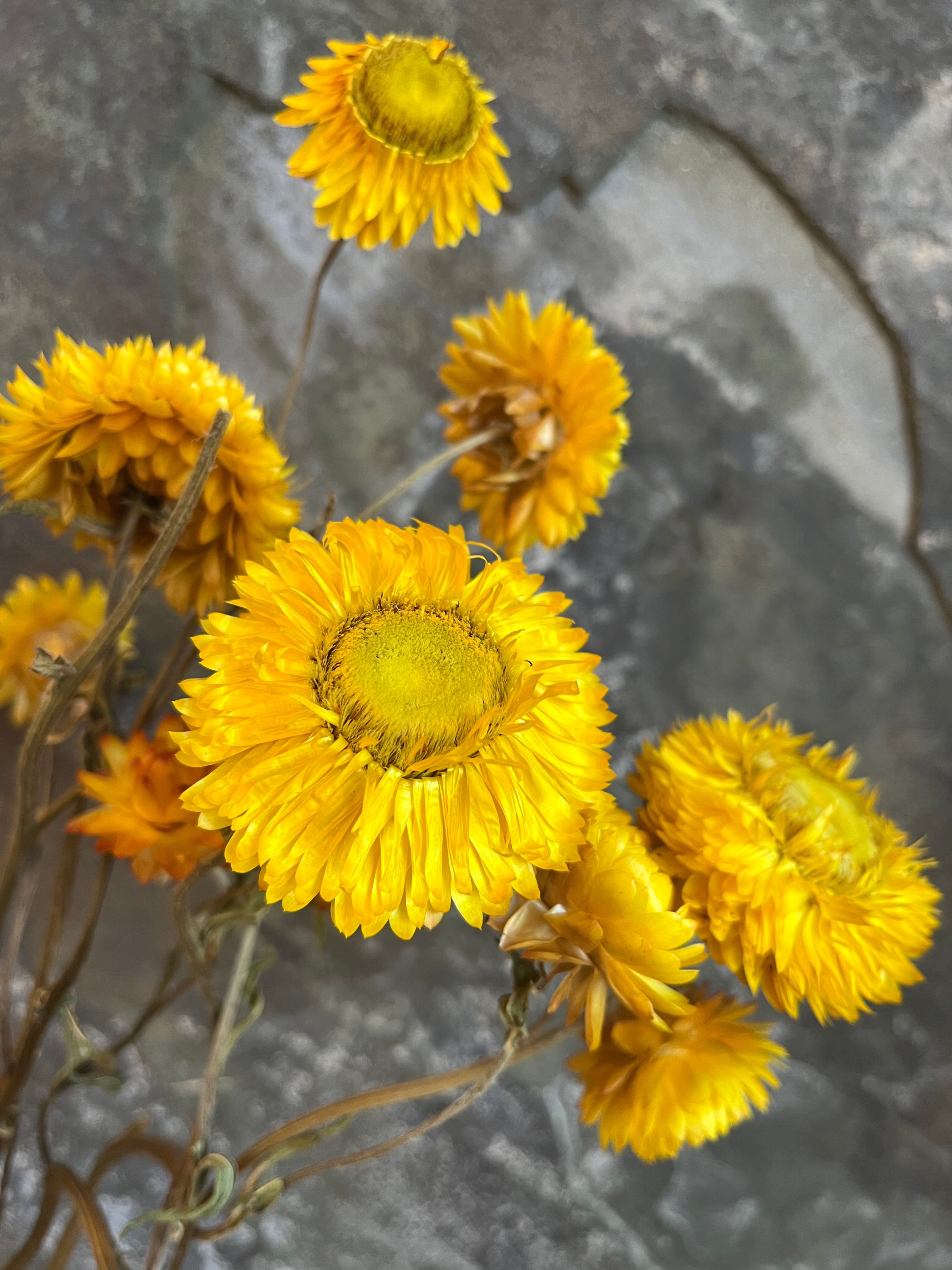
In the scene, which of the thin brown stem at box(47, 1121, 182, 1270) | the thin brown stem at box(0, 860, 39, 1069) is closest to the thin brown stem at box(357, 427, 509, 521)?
the thin brown stem at box(0, 860, 39, 1069)

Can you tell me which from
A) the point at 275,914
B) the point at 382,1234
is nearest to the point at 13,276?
the point at 275,914

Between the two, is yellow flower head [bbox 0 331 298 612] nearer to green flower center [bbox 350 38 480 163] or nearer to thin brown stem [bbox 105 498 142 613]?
thin brown stem [bbox 105 498 142 613]

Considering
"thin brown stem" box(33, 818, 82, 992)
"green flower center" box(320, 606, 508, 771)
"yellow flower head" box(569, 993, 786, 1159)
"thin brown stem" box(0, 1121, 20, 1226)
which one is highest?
"green flower center" box(320, 606, 508, 771)

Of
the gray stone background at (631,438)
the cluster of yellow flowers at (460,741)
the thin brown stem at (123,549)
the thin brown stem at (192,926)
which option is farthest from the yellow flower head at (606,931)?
the gray stone background at (631,438)

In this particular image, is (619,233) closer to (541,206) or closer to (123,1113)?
(541,206)

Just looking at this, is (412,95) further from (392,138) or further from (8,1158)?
(8,1158)

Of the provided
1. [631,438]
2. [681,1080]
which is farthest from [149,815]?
[631,438]

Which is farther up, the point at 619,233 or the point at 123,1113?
the point at 619,233

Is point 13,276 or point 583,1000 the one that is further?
point 13,276
